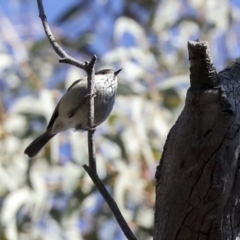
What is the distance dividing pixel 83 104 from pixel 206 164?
128 cm

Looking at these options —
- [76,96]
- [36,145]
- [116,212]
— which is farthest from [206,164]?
[36,145]

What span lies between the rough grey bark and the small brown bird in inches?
39.6

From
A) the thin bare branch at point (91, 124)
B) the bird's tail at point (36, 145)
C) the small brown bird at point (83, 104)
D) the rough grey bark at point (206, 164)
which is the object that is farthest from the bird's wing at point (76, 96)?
the rough grey bark at point (206, 164)

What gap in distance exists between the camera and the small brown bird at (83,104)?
278 cm

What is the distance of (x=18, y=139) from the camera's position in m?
4.03

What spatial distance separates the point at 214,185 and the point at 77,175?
2.07 m

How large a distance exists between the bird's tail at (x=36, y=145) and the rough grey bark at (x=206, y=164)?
66.4 inches

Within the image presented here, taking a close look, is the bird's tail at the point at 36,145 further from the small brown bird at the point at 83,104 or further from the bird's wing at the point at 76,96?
the bird's wing at the point at 76,96

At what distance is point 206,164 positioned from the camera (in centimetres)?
168

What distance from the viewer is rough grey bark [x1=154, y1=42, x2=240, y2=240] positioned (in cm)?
167

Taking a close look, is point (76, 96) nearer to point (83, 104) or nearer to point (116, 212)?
point (83, 104)

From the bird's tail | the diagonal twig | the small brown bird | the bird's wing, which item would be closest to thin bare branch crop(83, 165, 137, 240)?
the diagonal twig

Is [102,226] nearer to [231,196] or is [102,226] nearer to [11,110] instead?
[11,110]

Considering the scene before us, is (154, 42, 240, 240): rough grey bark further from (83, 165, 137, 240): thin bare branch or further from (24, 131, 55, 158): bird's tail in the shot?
(24, 131, 55, 158): bird's tail
